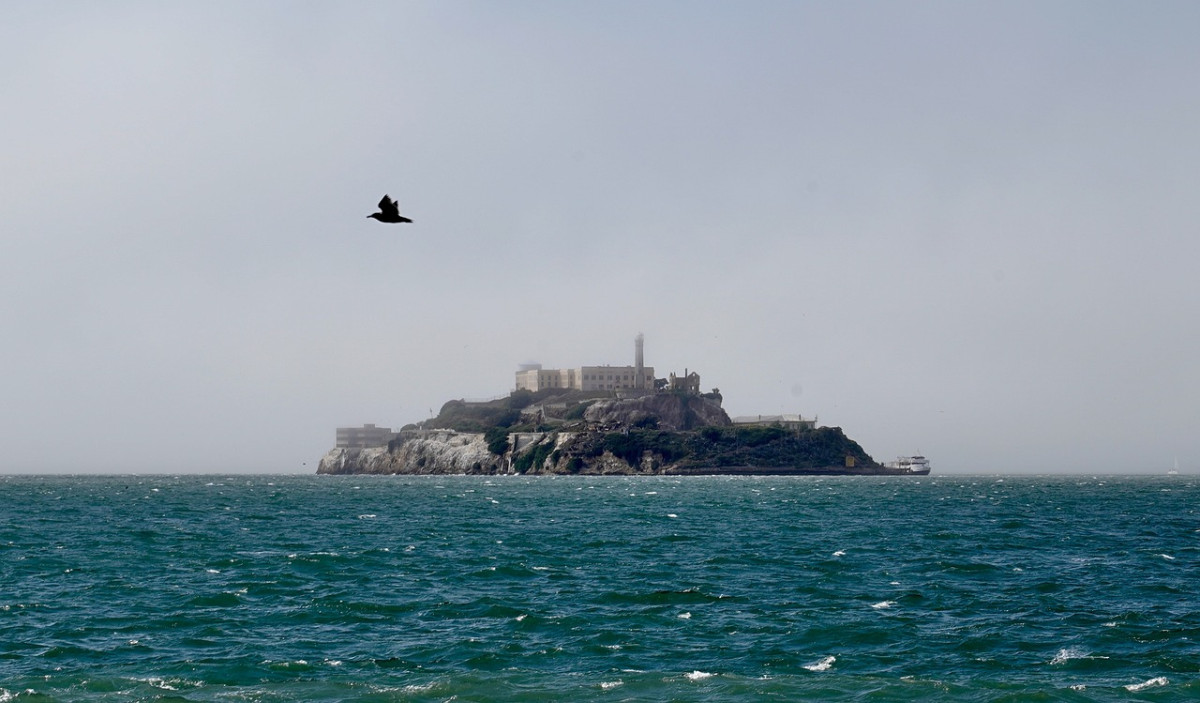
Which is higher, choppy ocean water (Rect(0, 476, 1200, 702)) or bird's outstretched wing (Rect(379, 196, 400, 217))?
bird's outstretched wing (Rect(379, 196, 400, 217))

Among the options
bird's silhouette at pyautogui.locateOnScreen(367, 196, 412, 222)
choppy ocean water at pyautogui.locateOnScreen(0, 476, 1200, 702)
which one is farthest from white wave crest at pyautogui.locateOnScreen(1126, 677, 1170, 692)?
bird's silhouette at pyautogui.locateOnScreen(367, 196, 412, 222)

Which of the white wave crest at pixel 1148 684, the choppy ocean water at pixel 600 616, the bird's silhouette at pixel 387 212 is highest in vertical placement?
the bird's silhouette at pixel 387 212

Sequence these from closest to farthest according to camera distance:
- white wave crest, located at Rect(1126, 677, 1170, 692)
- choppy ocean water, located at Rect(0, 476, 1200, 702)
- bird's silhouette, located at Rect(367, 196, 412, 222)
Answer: bird's silhouette, located at Rect(367, 196, 412, 222) < white wave crest, located at Rect(1126, 677, 1170, 692) < choppy ocean water, located at Rect(0, 476, 1200, 702)

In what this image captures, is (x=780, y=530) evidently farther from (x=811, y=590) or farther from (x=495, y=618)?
(x=495, y=618)

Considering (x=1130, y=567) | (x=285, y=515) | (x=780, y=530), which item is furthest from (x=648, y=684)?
(x=285, y=515)

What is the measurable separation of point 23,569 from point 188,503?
3353 inches

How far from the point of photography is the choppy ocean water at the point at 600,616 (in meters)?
33.6

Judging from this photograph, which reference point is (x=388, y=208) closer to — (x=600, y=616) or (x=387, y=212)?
(x=387, y=212)

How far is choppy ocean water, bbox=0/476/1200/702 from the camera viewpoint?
110 feet

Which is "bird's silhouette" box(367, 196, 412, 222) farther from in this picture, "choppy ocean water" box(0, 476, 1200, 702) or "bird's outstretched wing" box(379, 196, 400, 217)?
"choppy ocean water" box(0, 476, 1200, 702)

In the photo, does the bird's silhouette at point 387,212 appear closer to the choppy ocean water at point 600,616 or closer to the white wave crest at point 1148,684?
the choppy ocean water at point 600,616

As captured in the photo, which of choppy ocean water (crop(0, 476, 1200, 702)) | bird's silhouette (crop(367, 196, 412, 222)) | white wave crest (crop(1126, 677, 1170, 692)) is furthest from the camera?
choppy ocean water (crop(0, 476, 1200, 702))

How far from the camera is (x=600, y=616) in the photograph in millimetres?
44500

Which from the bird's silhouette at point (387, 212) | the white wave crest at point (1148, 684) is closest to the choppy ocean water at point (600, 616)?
the white wave crest at point (1148, 684)
